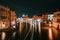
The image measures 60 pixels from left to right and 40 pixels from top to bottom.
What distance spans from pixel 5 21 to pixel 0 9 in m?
0.30

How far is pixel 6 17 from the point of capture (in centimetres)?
307

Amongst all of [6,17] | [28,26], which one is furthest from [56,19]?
[6,17]

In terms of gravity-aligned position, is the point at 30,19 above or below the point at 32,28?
above

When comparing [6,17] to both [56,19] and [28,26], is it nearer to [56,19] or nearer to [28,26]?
[28,26]

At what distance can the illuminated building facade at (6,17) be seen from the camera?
3025 millimetres

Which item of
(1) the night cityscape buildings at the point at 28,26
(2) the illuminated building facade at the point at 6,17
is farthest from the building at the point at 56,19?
(2) the illuminated building facade at the point at 6,17

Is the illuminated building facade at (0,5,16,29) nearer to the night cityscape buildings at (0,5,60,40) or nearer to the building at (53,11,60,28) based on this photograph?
the night cityscape buildings at (0,5,60,40)

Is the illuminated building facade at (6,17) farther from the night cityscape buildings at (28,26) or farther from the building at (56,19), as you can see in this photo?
the building at (56,19)

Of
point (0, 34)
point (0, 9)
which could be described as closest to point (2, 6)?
point (0, 9)

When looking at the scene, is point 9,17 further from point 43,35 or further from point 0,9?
point 43,35

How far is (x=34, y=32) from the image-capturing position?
302 centimetres

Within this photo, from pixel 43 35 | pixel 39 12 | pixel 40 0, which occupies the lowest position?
pixel 43 35

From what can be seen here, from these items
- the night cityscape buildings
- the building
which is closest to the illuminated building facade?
the night cityscape buildings

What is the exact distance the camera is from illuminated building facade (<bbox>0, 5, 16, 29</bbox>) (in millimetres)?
3025
